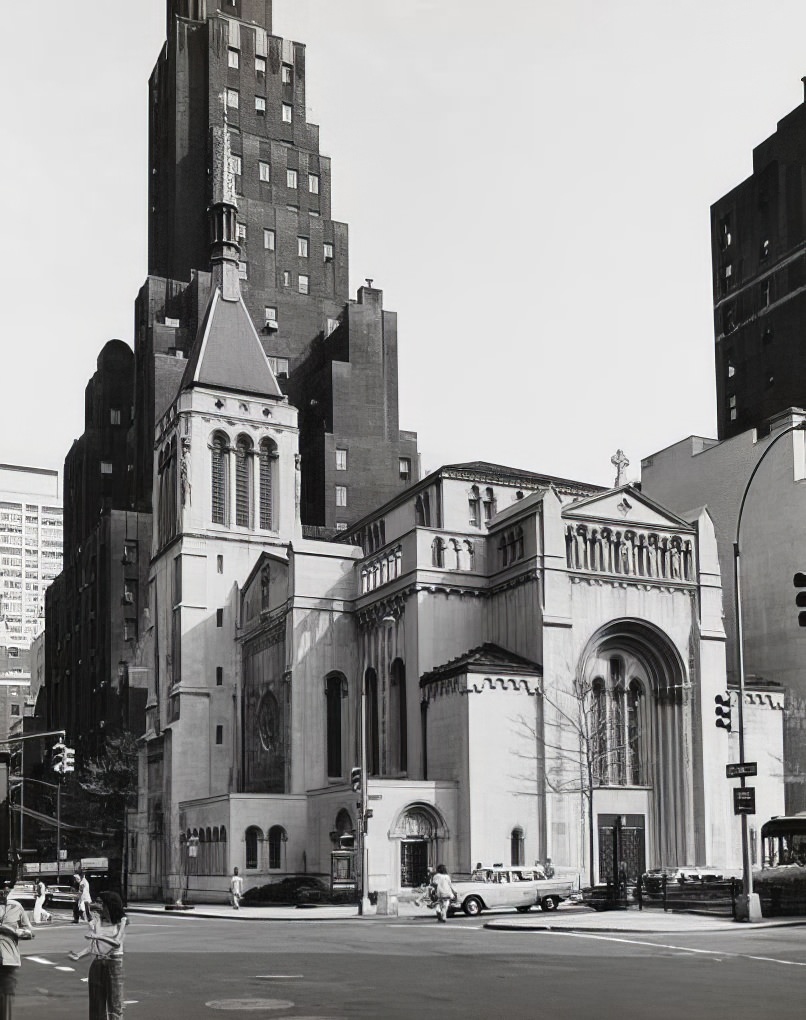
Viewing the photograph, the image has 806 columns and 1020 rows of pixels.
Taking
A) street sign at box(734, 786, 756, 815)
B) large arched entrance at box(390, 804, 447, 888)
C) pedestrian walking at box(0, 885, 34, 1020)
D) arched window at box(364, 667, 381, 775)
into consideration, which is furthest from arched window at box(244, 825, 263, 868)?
pedestrian walking at box(0, 885, 34, 1020)

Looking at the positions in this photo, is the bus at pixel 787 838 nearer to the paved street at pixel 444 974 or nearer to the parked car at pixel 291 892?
the paved street at pixel 444 974

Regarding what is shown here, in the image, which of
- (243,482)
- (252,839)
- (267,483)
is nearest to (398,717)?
(252,839)

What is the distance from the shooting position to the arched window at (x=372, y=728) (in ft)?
210

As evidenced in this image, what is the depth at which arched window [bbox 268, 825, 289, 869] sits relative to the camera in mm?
62469

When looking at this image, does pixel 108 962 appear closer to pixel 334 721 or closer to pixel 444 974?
pixel 444 974

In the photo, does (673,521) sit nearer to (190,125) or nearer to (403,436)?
(403,436)

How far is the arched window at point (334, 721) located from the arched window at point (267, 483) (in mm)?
13422

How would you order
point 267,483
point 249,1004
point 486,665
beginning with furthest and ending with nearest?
point 267,483 → point 486,665 → point 249,1004

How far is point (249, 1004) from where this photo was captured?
1853 cm

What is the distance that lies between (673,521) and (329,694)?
18.4 m

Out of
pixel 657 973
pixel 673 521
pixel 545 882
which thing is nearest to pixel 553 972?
pixel 657 973

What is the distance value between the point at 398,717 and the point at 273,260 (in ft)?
188

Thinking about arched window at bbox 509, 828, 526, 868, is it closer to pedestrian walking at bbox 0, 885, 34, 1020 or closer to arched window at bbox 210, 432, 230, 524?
arched window at bbox 210, 432, 230, 524

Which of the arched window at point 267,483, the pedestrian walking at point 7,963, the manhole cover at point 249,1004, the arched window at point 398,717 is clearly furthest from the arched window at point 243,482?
the pedestrian walking at point 7,963
